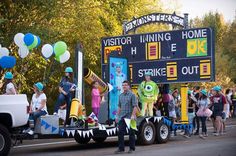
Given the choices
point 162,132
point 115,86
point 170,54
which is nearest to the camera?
point 115,86

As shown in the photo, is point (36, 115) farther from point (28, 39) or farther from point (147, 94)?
point (147, 94)

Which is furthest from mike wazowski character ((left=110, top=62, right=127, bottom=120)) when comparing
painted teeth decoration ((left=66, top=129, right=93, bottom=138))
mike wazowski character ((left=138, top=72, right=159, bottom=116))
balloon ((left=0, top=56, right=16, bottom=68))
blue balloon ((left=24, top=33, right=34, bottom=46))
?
balloon ((left=0, top=56, right=16, bottom=68))

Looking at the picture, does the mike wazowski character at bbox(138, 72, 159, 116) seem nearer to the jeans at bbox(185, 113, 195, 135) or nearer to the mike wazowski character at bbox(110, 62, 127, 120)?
the mike wazowski character at bbox(110, 62, 127, 120)

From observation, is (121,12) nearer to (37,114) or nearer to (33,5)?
(33,5)

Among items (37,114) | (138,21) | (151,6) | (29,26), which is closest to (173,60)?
(138,21)

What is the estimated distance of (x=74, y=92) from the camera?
15688mm

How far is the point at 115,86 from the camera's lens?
16.7 metres

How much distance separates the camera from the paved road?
45.5 ft

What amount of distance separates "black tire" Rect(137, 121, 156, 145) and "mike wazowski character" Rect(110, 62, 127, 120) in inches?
37.6

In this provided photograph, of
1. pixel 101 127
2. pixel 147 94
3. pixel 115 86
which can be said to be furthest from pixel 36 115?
pixel 147 94

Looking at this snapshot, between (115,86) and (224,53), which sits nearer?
(115,86)

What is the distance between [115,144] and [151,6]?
2088 cm

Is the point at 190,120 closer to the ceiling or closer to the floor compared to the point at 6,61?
closer to the floor

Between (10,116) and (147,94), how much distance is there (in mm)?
5086
